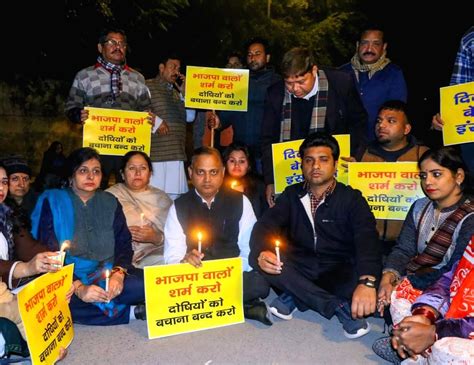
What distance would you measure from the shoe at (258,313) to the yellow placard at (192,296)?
11 cm

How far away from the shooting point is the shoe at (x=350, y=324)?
3988mm

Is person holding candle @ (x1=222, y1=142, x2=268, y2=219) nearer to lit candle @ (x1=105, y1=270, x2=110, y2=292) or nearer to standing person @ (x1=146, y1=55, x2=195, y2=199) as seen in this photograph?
standing person @ (x1=146, y1=55, x2=195, y2=199)

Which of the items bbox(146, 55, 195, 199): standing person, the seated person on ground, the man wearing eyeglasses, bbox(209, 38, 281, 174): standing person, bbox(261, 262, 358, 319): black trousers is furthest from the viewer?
bbox(146, 55, 195, 199): standing person

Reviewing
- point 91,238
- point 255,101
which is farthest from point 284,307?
point 255,101

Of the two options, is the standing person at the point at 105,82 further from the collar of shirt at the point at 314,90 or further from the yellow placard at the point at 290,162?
the collar of shirt at the point at 314,90

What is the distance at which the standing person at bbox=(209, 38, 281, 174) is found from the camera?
6137 millimetres

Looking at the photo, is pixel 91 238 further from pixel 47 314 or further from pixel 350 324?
pixel 350 324

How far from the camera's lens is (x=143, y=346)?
3857 millimetres

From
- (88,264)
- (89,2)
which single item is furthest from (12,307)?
(89,2)

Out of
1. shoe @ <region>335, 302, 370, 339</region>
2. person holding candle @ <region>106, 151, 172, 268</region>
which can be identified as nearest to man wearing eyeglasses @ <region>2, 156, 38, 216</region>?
person holding candle @ <region>106, 151, 172, 268</region>

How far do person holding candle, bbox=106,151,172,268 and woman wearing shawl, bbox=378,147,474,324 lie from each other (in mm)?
2157

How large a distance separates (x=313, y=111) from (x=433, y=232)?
1677 millimetres

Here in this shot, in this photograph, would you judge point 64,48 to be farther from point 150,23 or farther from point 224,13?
point 224,13

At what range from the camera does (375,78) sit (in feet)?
18.5
